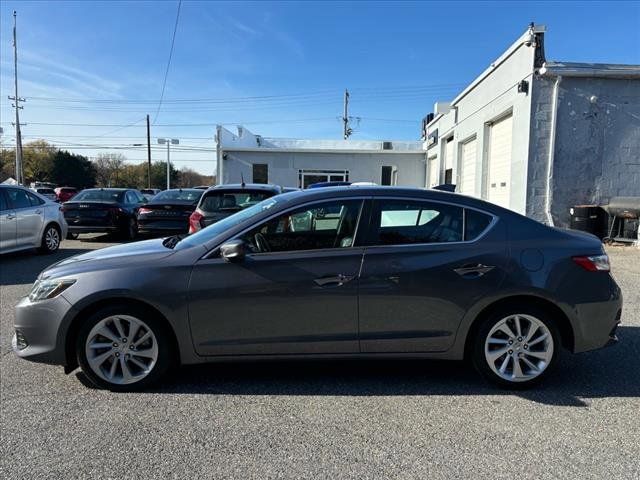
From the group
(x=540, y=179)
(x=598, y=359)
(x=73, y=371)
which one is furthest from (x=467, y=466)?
(x=540, y=179)

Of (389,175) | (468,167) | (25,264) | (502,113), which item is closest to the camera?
(25,264)

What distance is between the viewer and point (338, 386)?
3.95 meters

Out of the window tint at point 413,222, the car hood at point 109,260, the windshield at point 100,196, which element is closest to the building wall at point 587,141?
the window tint at point 413,222

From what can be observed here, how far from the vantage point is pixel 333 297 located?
3.73 meters

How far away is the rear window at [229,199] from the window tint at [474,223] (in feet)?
16.4

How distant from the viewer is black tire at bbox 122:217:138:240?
13942 mm

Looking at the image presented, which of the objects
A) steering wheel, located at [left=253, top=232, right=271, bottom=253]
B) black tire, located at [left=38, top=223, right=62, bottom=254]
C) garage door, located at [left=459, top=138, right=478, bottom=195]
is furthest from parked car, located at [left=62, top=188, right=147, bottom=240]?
garage door, located at [left=459, top=138, right=478, bottom=195]

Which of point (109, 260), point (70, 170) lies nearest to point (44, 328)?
point (109, 260)

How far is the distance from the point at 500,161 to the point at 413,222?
12.3 metres

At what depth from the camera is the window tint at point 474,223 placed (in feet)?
12.9

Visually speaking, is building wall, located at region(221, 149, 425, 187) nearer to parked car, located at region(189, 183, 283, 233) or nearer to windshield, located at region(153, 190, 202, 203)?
windshield, located at region(153, 190, 202, 203)

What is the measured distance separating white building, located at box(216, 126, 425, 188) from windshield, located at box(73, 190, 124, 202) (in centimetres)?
1219

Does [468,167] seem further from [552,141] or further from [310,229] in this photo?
[310,229]

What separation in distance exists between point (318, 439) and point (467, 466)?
2.98 feet
